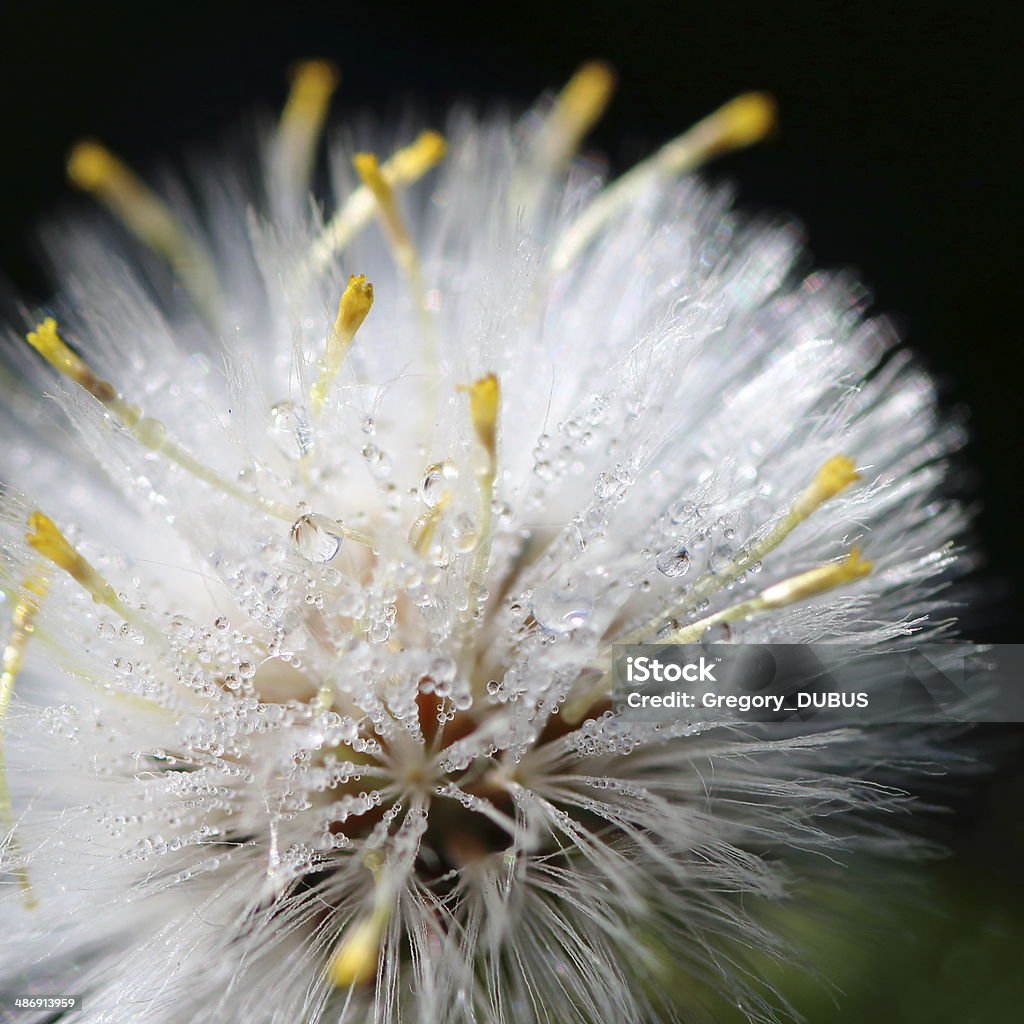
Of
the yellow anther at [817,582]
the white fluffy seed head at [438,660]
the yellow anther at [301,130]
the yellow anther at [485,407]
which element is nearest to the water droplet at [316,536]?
the white fluffy seed head at [438,660]

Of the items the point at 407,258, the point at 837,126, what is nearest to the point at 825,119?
the point at 837,126

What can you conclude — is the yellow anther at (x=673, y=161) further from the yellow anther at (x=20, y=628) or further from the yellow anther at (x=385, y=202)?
the yellow anther at (x=20, y=628)

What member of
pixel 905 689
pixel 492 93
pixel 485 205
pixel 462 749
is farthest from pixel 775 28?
pixel 462 749

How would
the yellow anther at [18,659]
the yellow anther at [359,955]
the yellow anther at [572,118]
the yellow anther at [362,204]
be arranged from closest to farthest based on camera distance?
the yellow anther at [359,955] → the yellow anther at [18,659] → the yellow anther at [362,204] → the yellow anther at [572,118]

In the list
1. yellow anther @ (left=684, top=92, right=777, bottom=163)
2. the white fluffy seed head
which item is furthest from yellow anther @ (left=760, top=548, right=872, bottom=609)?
yellow anther @ (left=684, top=92, right=777, bottom=163)

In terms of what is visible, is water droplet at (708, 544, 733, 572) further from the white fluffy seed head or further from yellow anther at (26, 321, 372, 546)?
yellow anther at (26, 321, 372, 546)

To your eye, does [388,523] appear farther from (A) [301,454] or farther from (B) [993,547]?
(B) [993,547]

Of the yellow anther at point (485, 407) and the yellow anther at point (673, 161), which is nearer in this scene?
the yellow anther at point (485, 407)
